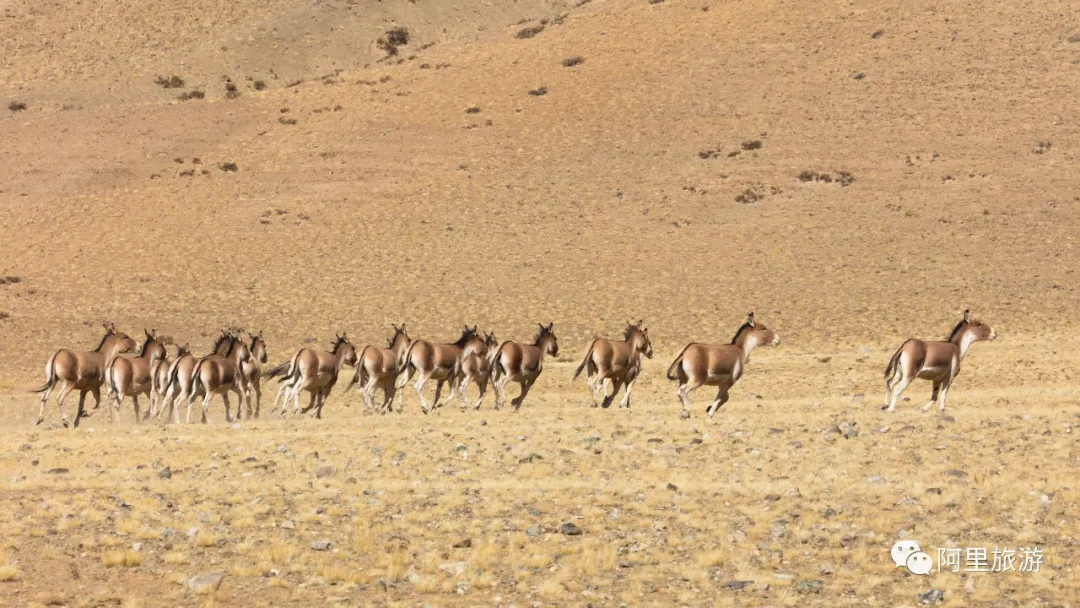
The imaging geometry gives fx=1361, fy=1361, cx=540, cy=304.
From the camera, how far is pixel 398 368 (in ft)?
94.5

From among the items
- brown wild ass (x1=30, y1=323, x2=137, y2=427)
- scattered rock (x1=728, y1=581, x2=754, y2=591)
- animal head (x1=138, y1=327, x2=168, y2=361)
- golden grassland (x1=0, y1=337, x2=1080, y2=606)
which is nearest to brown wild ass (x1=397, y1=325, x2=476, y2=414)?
animal head (x1=138, y1=327, x2=168, y2=361)

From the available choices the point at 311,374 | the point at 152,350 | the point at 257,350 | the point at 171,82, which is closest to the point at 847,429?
the point at 311,374

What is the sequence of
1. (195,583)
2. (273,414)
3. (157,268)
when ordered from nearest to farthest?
(195,583) < (273,414) < (157,268)

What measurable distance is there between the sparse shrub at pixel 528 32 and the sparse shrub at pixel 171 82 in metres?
21.7

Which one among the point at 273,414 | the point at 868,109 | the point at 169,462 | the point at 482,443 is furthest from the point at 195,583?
the point at 868,109

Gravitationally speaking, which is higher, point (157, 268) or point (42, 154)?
point (42, 154)

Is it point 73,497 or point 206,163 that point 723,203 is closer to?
point 206,163

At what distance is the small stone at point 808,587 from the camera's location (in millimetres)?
12906

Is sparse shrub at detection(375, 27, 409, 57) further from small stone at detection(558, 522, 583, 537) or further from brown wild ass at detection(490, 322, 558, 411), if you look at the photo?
small stone at detection(558, 522, 583, 537)

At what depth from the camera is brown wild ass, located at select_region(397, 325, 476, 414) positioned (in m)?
28.4

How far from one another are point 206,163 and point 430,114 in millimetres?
11221

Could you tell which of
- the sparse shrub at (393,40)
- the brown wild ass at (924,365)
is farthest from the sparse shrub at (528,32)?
the brown wild ass at (924,365)

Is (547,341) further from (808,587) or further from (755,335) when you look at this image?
(808,587)

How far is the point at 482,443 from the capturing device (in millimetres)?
19953
